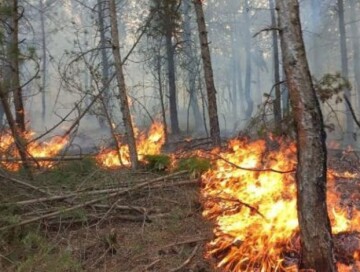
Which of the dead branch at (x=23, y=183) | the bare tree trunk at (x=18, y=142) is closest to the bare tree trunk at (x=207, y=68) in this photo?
the bare tree trunk at (x=18, y=142)

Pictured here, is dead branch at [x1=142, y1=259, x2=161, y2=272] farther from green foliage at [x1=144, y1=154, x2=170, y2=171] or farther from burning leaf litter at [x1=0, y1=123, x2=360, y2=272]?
green foliage at [x1=144, y1=154, x2=170, y2=171]

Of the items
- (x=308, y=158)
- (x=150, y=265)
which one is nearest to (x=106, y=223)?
(x=150, y=265)

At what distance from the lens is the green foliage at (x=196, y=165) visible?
755 cm

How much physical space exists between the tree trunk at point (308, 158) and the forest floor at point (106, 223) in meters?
1.25

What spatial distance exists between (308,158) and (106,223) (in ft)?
10.8

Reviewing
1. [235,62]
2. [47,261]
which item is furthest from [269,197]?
[235,62]

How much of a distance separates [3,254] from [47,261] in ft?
2.17

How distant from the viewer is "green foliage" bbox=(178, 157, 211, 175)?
297 inches

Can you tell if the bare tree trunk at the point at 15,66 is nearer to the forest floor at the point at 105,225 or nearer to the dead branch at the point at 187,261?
the forest floor at the point at 105,225

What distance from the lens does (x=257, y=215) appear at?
19.0 ft

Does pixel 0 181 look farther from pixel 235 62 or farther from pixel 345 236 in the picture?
pixel 235 62

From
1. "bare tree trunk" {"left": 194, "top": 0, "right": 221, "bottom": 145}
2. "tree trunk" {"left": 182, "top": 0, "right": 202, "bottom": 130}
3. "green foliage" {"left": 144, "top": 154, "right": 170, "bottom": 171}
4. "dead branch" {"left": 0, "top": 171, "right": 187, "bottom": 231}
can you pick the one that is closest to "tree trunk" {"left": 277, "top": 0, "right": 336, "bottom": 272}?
"dead branch" {"left": 0, "top": 171, "right": 187, "bottom": 231}

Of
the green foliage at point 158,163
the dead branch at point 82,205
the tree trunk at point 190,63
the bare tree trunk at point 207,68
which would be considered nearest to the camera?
the dead branch at point 82,205

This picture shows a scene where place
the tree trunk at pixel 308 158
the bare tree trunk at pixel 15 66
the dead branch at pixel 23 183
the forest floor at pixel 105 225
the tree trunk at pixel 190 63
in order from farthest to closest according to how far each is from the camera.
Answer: the tree trunk at pixel 190 63 → the bare tree trunk at pixel 15 66 → the dead branch at pixel 23 183 → the forest floor at pixel 105 225 → the tree trunk at pixel 308 158
